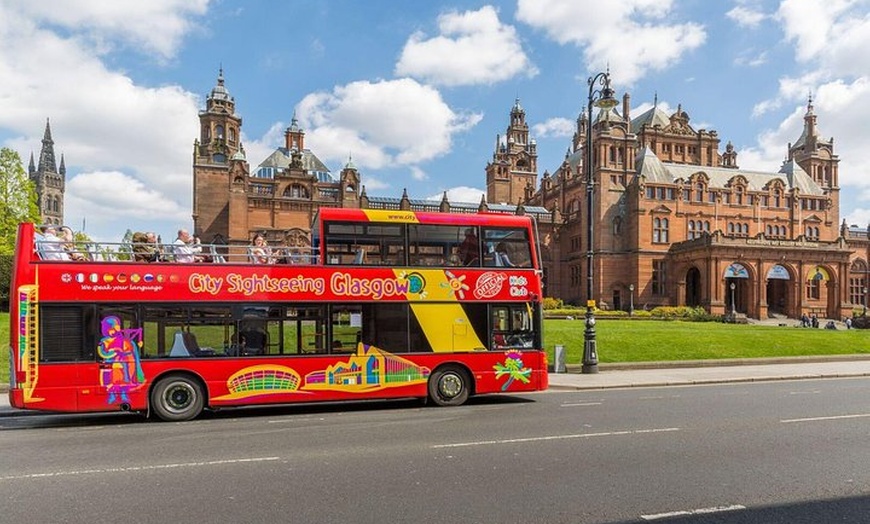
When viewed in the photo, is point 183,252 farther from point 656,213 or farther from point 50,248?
point 656,213

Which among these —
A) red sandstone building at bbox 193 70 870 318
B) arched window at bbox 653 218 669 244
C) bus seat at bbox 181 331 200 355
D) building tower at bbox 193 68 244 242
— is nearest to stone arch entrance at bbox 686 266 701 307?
red sandstone building at bbox 193 70 870 318

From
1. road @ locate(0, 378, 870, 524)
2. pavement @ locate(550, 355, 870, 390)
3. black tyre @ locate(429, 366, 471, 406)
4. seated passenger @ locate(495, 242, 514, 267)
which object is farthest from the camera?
pavement @ locate(550, 355, 870, 390)

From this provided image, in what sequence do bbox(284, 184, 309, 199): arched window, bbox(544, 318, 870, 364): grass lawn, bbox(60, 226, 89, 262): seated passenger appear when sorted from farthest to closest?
bbox(284, 184, 309, 199): arched window < bbox(544, 318, 870, 364): grass lawn < bbox(60, 226, 89, 262): seated passenger

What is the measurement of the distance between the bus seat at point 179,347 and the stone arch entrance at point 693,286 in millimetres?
56450

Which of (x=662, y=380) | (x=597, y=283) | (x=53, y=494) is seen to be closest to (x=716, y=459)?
(x=53, y=494)

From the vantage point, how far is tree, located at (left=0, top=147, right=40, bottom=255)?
4081 centimetres

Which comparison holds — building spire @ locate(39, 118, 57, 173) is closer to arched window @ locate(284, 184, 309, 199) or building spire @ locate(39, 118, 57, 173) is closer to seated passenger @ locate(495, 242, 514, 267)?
arched window @ locate(284, 184, 309, 199)

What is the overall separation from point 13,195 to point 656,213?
5371cm

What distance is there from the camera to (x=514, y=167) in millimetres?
95188

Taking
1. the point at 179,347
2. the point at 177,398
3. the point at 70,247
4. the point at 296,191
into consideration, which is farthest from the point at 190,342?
the point at 296,191

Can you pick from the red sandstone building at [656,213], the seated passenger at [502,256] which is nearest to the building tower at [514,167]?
the red sandstone building at [656,213]

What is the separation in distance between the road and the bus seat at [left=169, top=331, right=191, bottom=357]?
1360mm

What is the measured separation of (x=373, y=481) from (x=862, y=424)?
8.88 metres

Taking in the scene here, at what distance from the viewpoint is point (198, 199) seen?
5897cm
